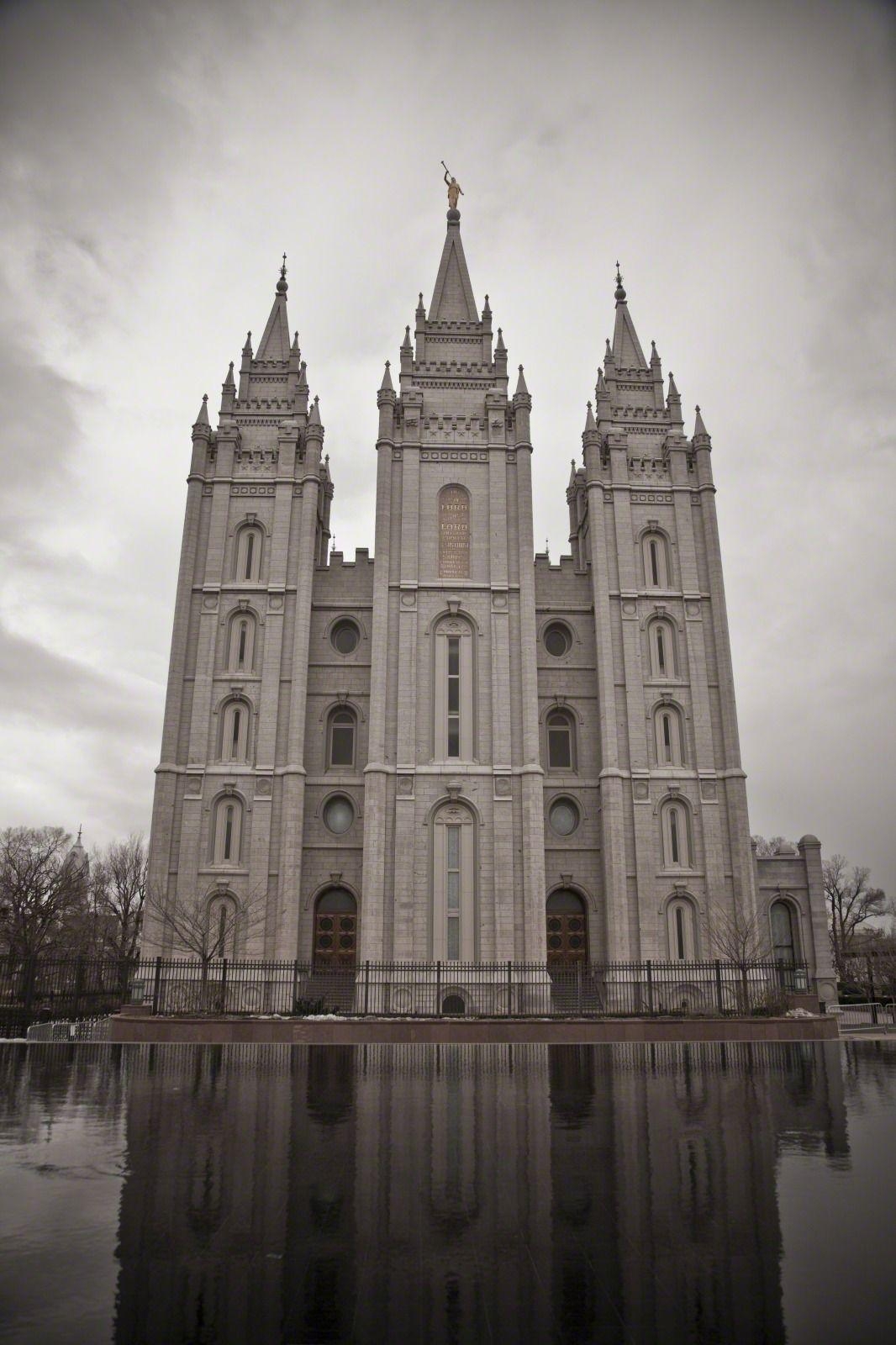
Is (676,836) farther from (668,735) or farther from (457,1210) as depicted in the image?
(457,1210)

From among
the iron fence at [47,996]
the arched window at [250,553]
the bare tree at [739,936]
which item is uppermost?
the arched window at [250,553]

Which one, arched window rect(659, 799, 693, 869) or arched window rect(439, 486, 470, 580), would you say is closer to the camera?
arched window rect(659, 799, 693, 869)

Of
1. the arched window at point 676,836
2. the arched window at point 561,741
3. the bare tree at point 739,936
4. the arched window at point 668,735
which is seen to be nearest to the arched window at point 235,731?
the arched window at point 561,741

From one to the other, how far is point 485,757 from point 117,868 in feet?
121

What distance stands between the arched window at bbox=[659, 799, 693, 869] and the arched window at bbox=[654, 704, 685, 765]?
66.4 inches

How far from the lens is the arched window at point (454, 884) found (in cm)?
3347

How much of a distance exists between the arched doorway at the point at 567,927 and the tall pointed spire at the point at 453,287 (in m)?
25.1

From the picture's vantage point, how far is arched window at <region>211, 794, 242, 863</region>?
3478 centimetres

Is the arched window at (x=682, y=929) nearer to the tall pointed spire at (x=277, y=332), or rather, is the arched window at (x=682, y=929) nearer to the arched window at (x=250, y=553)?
the arched window at (x=250, y=553)

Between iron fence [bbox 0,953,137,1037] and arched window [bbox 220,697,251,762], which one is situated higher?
arched window [bbox 220,697,251,762]

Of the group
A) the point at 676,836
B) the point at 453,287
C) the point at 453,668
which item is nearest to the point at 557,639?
the point at 453,668

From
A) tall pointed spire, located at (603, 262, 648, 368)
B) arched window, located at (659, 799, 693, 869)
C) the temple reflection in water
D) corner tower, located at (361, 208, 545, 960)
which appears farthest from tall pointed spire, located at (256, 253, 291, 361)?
the temple reflection in water

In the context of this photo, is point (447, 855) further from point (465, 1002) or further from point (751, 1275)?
point (751, 1275)

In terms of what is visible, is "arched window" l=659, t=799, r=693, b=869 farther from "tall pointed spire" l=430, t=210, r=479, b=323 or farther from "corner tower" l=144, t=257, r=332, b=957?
"tall pointed spire" l=430, t=210, r=479, b=323
